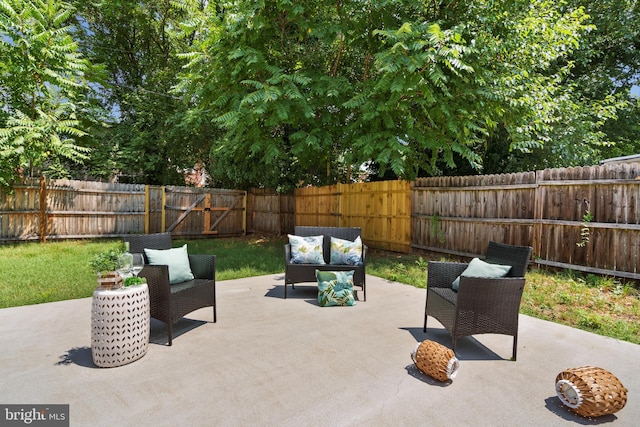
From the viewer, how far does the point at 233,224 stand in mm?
13391

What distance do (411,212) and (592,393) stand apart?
6934 mm

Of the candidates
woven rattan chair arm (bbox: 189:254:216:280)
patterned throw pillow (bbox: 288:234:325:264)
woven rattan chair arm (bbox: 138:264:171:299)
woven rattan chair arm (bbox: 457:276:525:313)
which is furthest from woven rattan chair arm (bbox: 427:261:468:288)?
woven rattan chair arm (bbox: 138:264:171:299)

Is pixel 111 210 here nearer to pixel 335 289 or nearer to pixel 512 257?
pixel 335 289

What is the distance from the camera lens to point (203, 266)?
3986 millimetres

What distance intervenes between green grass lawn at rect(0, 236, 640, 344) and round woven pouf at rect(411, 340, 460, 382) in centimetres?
226

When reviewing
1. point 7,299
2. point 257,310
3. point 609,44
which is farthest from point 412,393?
point 609,44

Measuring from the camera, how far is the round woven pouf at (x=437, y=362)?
254cm

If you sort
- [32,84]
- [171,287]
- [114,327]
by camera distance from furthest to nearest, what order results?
[32,84], [171,287], [114,327]

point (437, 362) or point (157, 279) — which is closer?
point (437, 362)

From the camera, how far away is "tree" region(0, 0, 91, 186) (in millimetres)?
8414

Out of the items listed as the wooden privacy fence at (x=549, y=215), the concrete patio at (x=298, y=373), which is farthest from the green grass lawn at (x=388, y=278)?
the concrete patio at (x=298, y=373)

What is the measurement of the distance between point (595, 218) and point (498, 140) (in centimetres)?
571

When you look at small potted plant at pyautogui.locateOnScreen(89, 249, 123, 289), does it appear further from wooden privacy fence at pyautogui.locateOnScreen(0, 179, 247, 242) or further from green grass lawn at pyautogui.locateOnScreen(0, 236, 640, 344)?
wooden privacy fence at pyautogui.locateOnScreen(0, 179, 247, 242)

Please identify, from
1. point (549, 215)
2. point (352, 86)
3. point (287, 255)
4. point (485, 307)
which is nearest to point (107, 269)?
point (287, 255)
